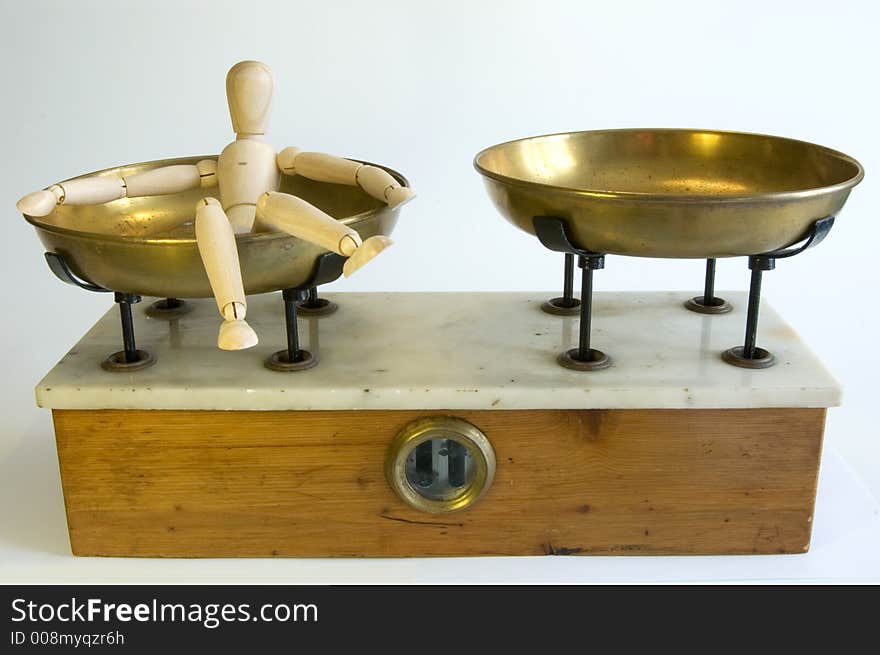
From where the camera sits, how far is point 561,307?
190 cm

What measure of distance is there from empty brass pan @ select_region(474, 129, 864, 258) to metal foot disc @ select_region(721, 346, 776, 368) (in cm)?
19

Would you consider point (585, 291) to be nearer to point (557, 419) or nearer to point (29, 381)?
point (557, 419)

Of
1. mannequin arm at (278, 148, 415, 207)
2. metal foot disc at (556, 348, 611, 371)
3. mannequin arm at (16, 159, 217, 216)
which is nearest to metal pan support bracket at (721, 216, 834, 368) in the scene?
metal foot disc at (556, 348, 611, 371)

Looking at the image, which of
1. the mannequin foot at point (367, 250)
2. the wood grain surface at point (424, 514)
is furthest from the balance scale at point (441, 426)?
the mannequin foot at point (367, 250)

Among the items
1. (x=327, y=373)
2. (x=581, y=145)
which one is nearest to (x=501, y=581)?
(x=327, y=373)

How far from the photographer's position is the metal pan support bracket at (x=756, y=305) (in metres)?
1.56

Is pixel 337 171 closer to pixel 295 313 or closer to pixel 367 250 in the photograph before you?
pixel 295 313

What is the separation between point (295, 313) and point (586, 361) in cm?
40

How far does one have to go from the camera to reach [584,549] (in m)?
1.69

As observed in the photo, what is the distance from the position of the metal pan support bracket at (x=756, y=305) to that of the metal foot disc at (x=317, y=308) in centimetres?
60

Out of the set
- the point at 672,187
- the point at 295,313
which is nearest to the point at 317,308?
the point at 295,313

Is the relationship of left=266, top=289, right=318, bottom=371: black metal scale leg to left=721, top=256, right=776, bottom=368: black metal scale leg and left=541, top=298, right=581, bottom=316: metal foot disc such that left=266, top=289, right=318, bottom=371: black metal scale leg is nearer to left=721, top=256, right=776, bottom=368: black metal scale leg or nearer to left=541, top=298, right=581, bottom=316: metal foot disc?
left=541, top=298, right=581, bottom=316: metal foot disc

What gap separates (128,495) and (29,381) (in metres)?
0.69

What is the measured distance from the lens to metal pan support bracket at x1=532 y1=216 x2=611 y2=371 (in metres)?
1.56
